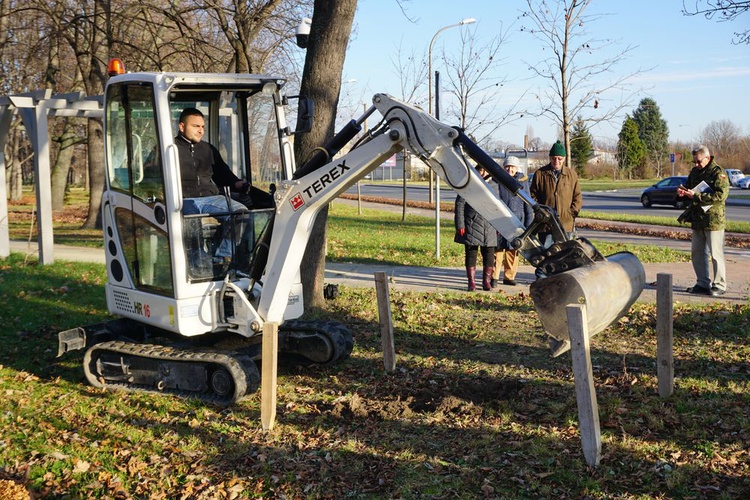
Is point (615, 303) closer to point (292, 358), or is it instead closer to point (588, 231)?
point (292, 358)

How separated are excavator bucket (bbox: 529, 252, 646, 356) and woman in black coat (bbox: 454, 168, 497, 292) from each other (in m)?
5.55

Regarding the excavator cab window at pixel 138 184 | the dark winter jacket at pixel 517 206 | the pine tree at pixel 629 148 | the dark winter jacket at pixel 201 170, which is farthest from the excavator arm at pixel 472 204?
the pine tree at pixel 629 148

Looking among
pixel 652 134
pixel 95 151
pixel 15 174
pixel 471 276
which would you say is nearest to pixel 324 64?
pixel 471 276

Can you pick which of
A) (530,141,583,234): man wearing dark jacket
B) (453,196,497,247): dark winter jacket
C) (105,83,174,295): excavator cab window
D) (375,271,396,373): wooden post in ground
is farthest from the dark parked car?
(105,83,174,295): excavator cab window

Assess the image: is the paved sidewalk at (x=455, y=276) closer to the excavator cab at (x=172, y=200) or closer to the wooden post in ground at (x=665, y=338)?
the wooden post in ground at (x=665, y=338)

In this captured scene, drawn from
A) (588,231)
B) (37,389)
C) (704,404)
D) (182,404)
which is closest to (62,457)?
(182,404)

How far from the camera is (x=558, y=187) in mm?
10656

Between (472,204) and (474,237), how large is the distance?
555 cm

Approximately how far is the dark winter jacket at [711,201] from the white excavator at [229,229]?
545 cm

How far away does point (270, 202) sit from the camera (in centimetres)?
750

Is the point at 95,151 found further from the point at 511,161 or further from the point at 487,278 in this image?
the point at 511,161

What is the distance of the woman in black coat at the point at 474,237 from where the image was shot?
1115 cm

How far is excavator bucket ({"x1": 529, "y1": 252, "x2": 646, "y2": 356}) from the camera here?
5.07 meters

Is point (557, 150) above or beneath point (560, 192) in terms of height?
above
